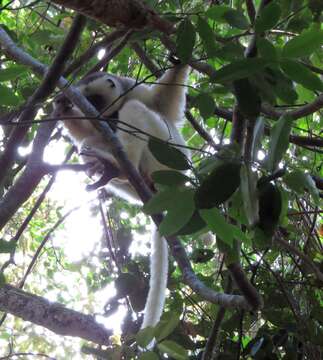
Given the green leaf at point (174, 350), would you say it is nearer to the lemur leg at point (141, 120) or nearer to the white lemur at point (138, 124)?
the white lemur at point (138, 124)

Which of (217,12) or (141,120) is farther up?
(141,120)

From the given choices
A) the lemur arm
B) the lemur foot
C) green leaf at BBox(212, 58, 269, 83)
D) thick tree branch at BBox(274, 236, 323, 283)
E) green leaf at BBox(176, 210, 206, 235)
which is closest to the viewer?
green leaf at BBox(212, 58, 269, 83)

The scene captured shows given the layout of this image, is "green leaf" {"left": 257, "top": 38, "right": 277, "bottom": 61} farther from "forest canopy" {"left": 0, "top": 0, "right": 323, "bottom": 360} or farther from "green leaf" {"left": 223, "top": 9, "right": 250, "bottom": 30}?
"green leaf" {"left": 223, "top": 9, "right": 250, "bottom": 30}

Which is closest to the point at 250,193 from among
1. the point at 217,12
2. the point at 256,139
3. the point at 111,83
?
the point at 256,139

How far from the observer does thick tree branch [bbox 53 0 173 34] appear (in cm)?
167

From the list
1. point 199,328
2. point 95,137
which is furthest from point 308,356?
point 95,137

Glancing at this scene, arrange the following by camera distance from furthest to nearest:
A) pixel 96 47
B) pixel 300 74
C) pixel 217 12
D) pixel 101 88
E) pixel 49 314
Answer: pixel 101 88
pixel 49 314
pixel 96 47
pixel 217 12
pixel 300 74

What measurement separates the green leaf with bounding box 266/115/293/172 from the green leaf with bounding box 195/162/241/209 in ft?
0.39

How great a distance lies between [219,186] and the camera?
134 centimetres

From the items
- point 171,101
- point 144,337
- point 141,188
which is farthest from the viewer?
point 171,101

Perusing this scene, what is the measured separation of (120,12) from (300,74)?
2.21 ft

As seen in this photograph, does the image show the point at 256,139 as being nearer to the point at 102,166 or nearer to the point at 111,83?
the point at 102,166

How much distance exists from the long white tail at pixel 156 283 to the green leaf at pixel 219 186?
1507 mm

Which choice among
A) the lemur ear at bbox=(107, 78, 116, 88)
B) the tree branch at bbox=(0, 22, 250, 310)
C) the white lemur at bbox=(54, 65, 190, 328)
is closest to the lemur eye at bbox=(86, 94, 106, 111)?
the white lemur at bbox=(54, 65, 190, 328)
